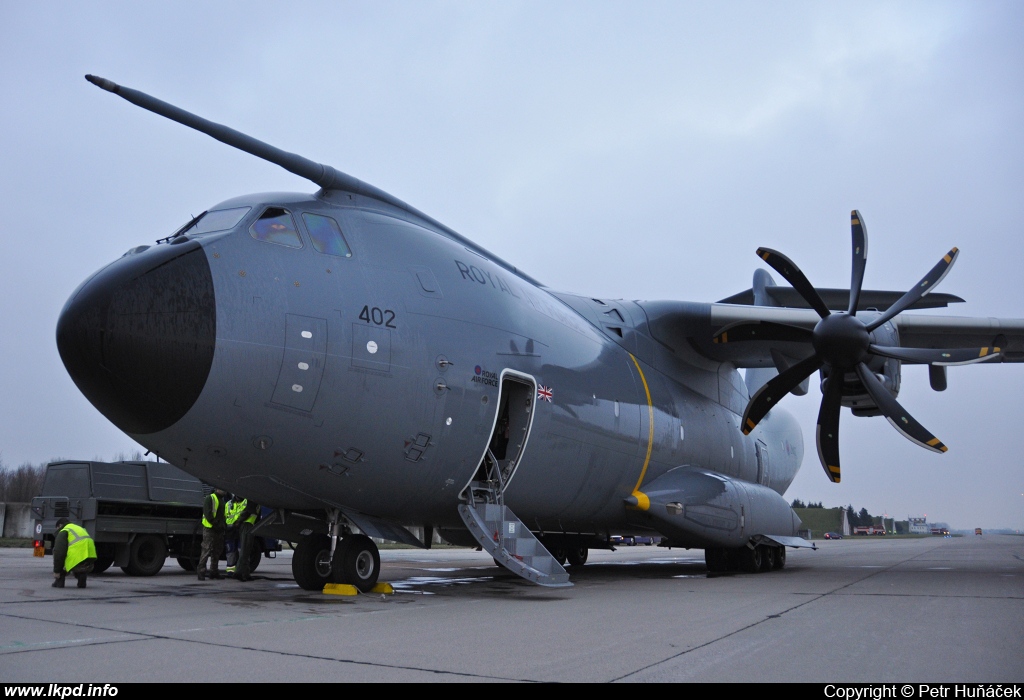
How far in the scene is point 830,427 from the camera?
42.9 feet

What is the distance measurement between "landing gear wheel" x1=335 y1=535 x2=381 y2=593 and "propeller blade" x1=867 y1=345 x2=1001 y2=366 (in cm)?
803

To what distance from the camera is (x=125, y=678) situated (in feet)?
14.0

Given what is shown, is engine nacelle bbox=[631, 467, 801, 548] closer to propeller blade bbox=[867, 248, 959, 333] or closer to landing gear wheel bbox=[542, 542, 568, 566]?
landing gear wheel bbox=[542, 542, 568, 566]

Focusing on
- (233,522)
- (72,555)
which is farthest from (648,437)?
(72,555)

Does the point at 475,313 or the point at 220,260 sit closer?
the point at 220,260

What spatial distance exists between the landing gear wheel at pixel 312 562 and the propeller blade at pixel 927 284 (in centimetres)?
868

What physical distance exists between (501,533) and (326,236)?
408 cm

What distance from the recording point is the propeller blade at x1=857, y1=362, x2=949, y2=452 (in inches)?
461

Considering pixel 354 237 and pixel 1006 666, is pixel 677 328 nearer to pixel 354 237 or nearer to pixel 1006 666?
pixel 354 237

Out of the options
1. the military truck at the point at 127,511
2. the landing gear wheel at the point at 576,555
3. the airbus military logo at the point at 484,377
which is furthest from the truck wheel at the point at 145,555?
the landing gear wheel at the point at 576,555

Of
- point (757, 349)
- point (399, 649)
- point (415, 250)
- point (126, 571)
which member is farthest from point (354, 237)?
point (757, 349)

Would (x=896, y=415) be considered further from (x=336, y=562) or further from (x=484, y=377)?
(x=336, y=562)

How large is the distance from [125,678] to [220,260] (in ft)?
14.4

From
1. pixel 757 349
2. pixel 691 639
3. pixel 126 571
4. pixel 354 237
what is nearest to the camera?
pixel 691 639
